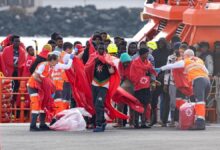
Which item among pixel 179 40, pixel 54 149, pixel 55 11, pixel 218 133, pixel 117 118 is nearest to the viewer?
pixel 54 149

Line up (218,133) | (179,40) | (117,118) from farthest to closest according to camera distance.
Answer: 1. (179,40)
2. (117,118)
3. (218,133)

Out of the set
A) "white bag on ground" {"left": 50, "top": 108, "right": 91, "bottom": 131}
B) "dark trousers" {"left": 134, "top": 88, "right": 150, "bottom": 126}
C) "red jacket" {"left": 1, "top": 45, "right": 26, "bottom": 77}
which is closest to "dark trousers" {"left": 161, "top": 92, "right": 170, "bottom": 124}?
"dark trousers" {"left": 134, "top": 88, "right": 150, "bottom": 126}

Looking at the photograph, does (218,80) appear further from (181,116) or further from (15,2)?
(15,2)

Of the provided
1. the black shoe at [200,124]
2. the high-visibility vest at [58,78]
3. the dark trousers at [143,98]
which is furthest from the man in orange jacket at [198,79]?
the high-visibility vest at [58,78]

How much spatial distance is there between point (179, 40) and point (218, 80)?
1.41 m

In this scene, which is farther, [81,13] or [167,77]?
[81,13]

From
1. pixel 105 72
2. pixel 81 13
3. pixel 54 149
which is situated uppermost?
pixel 81 13

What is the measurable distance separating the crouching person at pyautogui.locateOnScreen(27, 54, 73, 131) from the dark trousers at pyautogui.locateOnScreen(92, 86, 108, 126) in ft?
2.67

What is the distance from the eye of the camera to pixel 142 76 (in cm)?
2147

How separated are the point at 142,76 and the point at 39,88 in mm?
1820

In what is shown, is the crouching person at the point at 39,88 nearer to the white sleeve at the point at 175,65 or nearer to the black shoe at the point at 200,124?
the white sleeve at the point at 175,65

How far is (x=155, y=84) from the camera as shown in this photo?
850 inches

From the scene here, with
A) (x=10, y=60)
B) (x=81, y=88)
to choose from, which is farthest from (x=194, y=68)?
(x=10, y=60)

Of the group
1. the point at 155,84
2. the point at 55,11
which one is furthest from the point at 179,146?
the point at 55,11
